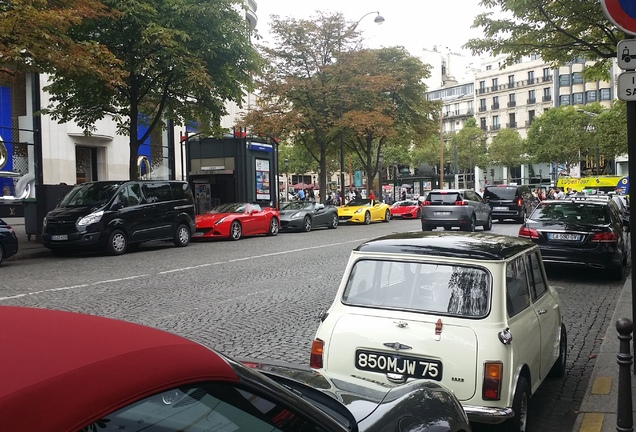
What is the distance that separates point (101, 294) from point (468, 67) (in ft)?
373

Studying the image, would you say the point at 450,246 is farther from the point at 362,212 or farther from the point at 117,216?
the point at 362,212

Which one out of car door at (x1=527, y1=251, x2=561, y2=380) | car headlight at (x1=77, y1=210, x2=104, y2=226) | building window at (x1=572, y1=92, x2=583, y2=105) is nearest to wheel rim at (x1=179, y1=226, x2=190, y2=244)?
car headlight at (x1=77, y1=210, x2=104, y2=226)

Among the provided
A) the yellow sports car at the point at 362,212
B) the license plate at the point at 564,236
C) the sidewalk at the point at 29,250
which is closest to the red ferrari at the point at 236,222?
the sidewalk at the point at 29,250

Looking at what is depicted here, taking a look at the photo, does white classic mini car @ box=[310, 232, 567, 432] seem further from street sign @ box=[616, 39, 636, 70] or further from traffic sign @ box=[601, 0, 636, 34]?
traffic sign @ box=[601, 0, 636, 34]

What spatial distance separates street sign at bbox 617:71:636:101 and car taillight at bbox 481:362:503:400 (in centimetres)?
287

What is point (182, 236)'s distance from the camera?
18.5m

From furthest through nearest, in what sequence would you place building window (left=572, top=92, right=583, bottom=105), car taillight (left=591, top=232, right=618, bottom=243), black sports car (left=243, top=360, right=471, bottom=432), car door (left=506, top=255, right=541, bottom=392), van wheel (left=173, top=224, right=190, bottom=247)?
building window (left=572, top=92, right=583, bottom=105), van wheel (left=173, top=224, right=190, bottom=247), car taillight (left=591, top=232, right=618, bottom=243), car door (left=506, top=255, right=541, bottom=392), black sports car (left=243, top=360, right=471, bottom=432)

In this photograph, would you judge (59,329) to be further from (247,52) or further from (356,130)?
(356,130)

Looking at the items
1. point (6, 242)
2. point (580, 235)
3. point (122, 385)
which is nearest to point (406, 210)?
point (580, 235)

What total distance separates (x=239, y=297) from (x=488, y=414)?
6057 mm

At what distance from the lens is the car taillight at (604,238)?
11.1 meters

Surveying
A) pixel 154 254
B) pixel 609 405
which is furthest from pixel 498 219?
pixel 609 405

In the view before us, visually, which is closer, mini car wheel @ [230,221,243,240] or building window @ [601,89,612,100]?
mini car wheel @ [230,221,243,240]

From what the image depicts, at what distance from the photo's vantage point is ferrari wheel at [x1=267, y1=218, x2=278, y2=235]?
75.3 ft
